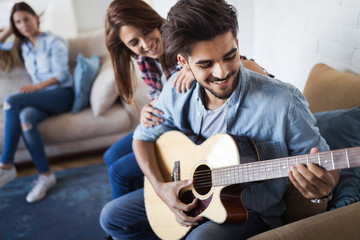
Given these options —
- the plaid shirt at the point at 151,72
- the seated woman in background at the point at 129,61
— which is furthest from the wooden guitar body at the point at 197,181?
the plaid shirt at the point at 151,72

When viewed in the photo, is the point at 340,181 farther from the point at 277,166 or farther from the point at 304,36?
the point at 304,36

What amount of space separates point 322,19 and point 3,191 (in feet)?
7.43

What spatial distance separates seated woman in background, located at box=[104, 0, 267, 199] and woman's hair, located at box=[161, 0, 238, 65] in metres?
0.25

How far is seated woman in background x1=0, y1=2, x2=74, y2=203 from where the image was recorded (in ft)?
7.63

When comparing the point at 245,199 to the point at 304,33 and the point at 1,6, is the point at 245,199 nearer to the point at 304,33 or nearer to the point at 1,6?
the point at 304,33

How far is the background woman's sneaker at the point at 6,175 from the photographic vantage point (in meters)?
2.33

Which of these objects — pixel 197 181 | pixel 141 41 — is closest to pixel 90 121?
pixel 141 41

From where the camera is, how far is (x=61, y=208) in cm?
212

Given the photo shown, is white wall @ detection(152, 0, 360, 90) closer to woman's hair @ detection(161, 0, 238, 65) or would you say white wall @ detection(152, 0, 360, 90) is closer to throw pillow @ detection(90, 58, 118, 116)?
woman's hair @ detection(161, 0, 238, 65)

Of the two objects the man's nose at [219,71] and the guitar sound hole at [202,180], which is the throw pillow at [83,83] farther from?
the man's nose at [219,71]

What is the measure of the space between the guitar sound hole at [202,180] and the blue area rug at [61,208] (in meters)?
0.93

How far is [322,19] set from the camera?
1.39 m

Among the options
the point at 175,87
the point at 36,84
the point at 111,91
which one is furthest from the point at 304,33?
the point at 36,84

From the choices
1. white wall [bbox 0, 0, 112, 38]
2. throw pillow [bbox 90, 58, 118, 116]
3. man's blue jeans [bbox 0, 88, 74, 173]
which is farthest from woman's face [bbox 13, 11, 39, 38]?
white wall [bbox 0, 0, 112, 38]
